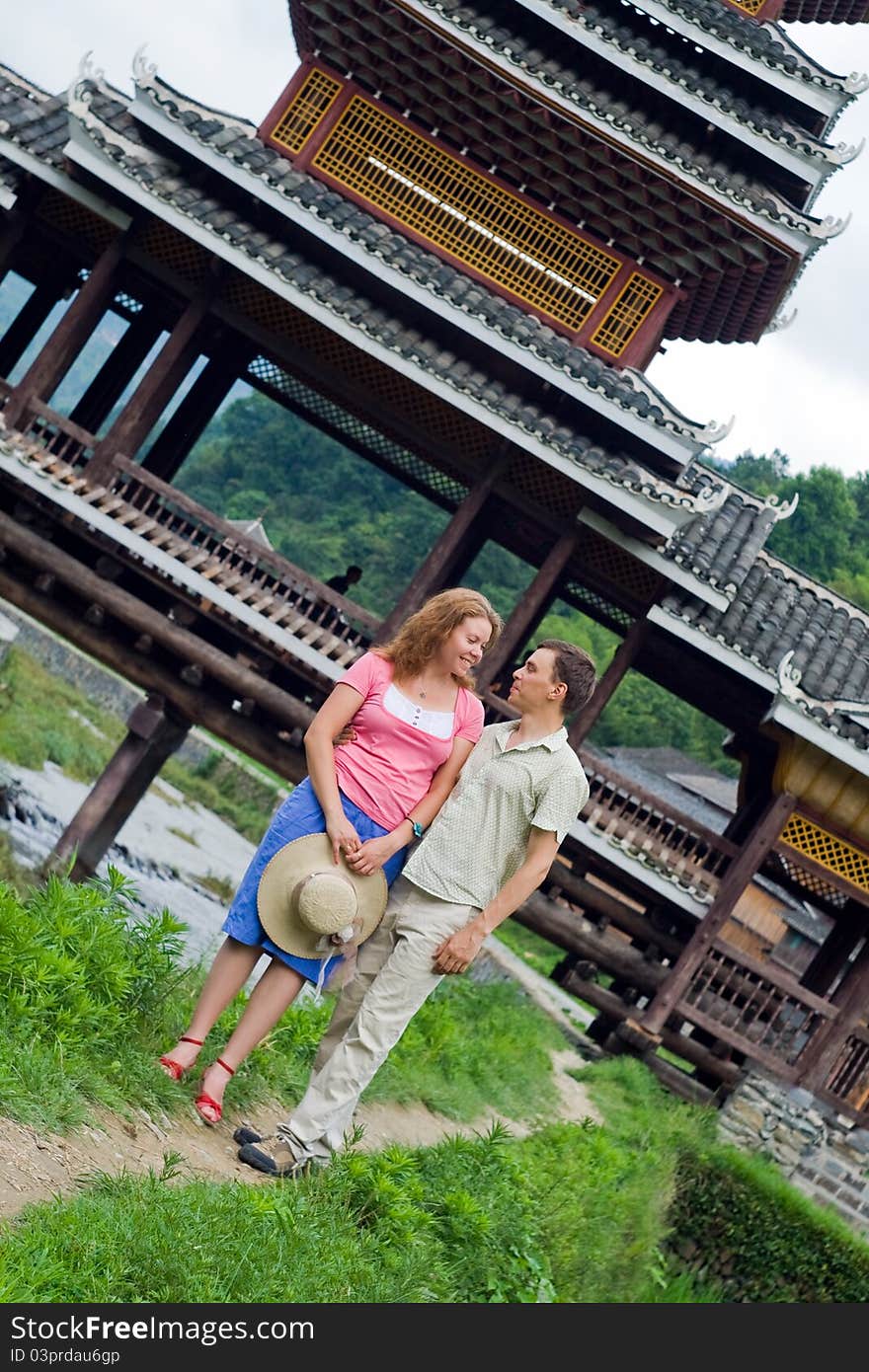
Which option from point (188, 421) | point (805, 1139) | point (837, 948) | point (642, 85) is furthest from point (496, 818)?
point (188, 421)

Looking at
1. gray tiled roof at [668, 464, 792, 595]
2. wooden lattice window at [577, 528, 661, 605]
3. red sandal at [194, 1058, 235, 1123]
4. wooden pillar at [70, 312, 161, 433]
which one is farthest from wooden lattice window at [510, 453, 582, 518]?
red sandal at [194, 1058, 235, 1123]

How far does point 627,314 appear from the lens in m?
14.1

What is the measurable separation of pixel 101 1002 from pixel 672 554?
27.6 feet

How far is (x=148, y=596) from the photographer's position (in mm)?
14141

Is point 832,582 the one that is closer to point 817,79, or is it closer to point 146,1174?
point 817,79

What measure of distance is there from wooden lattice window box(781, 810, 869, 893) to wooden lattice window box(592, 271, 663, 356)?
16.1ft

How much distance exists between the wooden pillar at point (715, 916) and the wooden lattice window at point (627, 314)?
4710 mm

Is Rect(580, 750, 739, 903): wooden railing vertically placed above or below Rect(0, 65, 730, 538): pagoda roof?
below

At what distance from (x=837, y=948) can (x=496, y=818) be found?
35.8 ft

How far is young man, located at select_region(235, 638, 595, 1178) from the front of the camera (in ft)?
17.0

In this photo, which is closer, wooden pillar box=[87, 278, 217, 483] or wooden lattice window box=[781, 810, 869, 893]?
wooden pillar box=[87, 278, 217, 483]

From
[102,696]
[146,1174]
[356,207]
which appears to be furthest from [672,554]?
[102,696]

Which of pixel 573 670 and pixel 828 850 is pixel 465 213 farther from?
pixel 573 670

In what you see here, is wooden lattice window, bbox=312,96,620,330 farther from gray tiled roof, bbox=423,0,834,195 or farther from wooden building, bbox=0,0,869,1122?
gray tiled roof, bbox=423,0,834,195
